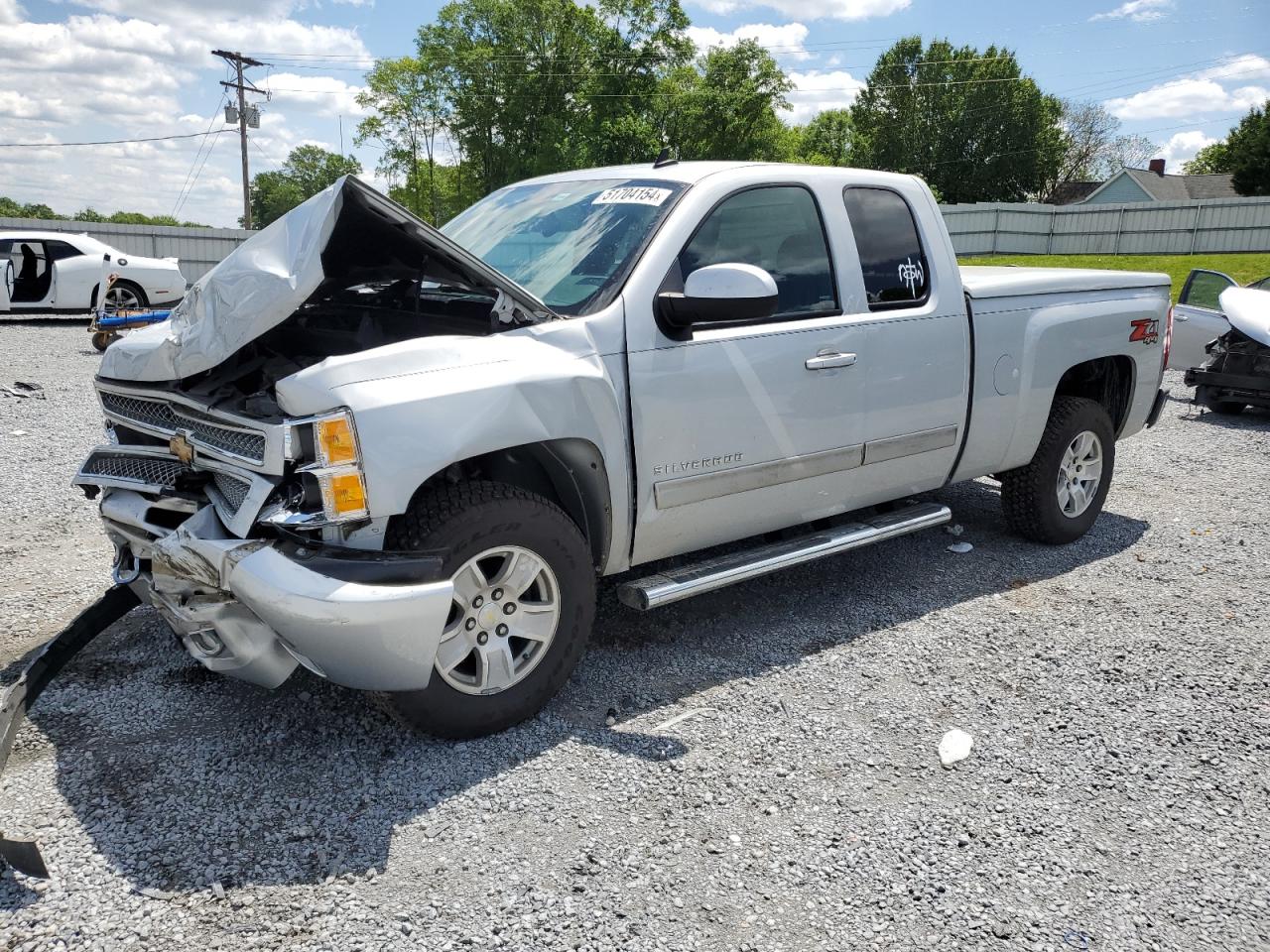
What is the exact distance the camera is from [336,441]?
2.83m

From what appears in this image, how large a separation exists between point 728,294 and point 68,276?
1615 centimetres

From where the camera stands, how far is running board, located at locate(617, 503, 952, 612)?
12.0 feet

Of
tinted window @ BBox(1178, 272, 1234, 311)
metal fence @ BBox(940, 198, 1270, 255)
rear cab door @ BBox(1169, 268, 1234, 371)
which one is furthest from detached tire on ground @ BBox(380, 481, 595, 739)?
metal fence @ BBox(940, 198, 1270, 255)

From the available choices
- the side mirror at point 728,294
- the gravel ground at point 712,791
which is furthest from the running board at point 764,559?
the side mirror at point 728,294

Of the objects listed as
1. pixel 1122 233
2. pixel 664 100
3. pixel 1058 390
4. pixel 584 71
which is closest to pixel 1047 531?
pixel 1058 390

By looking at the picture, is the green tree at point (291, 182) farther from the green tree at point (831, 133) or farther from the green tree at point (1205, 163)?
the green tree at point (1205, 163)

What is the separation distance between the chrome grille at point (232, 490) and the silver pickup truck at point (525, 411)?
0.05 ft

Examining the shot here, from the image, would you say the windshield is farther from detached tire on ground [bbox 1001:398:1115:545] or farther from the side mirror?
detached tire on ground [bbox 1001:398:1115:545]

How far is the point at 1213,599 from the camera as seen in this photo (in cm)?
489

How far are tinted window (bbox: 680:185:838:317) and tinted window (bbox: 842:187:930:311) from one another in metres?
0.25

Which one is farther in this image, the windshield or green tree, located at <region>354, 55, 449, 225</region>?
green tree, located at <region>354, 55, 449, 225</region>

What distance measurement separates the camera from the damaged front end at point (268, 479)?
111 inches

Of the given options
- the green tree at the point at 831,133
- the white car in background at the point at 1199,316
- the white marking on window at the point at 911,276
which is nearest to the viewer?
the white marking on window at the point at 911,276

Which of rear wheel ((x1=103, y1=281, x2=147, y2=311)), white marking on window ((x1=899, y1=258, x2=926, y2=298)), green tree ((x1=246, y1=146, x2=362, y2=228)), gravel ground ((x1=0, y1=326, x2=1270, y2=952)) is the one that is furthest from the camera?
green tree ((x1=246, y1=146, x2=362, y2=228))
